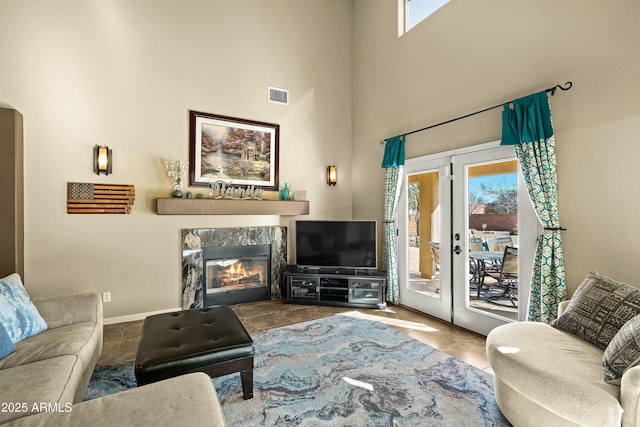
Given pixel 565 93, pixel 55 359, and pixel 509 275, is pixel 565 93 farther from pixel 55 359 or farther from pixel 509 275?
pixel 55 359

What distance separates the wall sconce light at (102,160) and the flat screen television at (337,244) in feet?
8.59

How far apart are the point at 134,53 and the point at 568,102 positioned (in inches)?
195

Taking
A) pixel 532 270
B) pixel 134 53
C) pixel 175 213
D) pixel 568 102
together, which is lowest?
pixel 532 270

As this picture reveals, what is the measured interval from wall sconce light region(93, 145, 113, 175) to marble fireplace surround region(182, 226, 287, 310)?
119 centimetres

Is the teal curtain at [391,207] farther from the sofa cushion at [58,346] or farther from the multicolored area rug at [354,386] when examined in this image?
the sofa cushion at [58,346]

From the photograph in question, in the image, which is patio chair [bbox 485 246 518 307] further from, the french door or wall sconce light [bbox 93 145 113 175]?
wall sconce light [bbox 93 145 113 175]

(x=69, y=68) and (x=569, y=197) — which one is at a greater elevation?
(x=69, y=68)

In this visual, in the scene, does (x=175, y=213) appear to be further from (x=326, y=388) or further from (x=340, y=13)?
(x=340, y=13)

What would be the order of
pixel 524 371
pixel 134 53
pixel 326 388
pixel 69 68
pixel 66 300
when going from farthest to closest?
1. pixel 134 53
2. pixel 69 68
3. pixel 66 300
4. pixel 326 388
5. pixel 524 371

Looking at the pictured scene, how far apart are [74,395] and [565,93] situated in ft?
14.5

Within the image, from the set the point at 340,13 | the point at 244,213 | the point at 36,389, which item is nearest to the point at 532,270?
the point at 244,213

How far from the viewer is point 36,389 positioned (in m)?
1.57

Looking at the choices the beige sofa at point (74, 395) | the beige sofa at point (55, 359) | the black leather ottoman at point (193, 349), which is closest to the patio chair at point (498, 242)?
the black leather ottoman at point (193, 349)

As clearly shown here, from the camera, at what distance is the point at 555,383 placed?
168 cm
